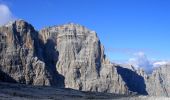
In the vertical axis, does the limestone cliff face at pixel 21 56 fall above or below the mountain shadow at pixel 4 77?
above

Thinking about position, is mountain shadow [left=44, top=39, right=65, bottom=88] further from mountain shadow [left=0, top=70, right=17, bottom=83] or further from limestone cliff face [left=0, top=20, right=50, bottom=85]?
mountain shadow [left=0, top=70, right=17, bottom=83]

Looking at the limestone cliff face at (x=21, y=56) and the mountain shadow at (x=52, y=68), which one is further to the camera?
the mountain shadow at (x=52, y=68)

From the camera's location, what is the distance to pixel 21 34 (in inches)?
6816

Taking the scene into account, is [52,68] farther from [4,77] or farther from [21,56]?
[4,77]

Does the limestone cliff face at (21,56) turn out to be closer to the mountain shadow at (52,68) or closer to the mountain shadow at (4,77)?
the mountain shadow at (52,68)

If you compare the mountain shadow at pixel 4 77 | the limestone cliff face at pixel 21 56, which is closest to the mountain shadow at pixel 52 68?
the limestone cliff face at pixel 21 56

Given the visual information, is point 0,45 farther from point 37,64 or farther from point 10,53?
point 37,64

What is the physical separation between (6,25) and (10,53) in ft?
36.5

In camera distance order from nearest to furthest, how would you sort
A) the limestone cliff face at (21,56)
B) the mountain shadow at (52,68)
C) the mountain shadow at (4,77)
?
the mountain shadow at (4,77) < the limestone cliff face at (21,56) < the mountain shadow at (52,68)

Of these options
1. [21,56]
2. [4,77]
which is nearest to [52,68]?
[21,56]

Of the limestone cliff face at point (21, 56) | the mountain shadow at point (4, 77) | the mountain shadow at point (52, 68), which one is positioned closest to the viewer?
the mountain shadow at point (4, 77)

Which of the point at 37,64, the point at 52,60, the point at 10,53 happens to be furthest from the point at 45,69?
the point at 52,60

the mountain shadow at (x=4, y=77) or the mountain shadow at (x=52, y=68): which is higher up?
the mountain shadow at (x=52, y=68)

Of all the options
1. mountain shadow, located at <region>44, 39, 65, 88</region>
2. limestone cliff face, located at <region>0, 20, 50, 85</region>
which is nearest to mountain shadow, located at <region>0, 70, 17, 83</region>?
limestone cliff face, located at <region>0, 20, 50, 85</region>
